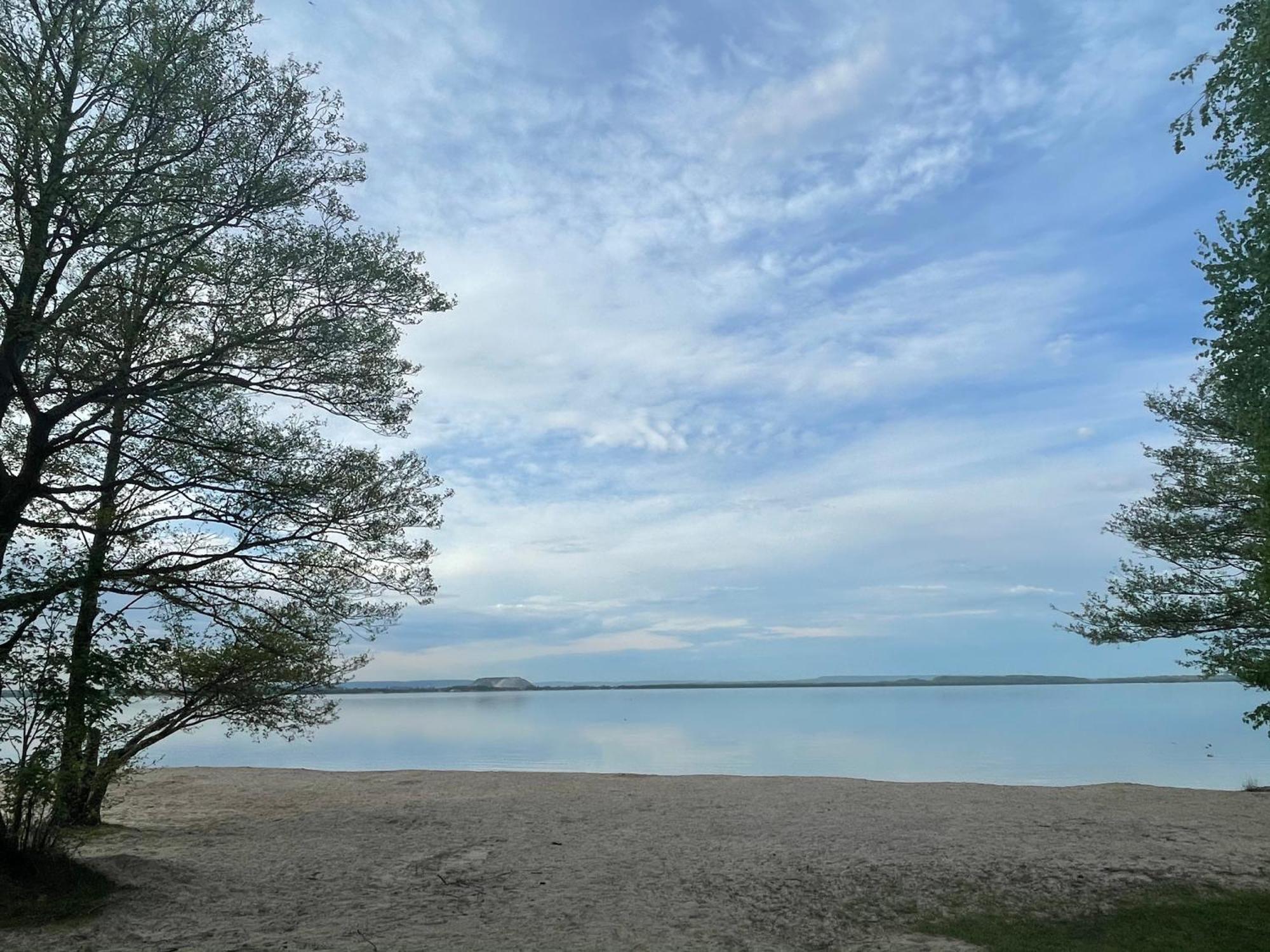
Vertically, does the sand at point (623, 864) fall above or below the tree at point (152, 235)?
below

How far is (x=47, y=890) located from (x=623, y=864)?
5.44 metres

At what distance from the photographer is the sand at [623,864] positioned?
23.3 ft

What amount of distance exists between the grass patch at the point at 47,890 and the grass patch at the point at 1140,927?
725 cm

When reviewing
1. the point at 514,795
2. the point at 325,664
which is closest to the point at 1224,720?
the point at 514,795

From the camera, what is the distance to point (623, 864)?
9523 mm

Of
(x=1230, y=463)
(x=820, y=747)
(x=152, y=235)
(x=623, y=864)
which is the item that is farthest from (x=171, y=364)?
(x=820, y=747)

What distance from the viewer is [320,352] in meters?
9.60

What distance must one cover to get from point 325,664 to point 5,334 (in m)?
5.74

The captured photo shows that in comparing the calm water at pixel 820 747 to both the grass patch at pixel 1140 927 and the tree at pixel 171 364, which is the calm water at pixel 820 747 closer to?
the tree at pixel 171 364

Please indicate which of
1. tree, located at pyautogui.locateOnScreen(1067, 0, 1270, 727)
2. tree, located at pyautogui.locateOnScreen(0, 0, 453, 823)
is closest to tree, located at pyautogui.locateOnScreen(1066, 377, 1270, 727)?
tree, located at pyautogui.locateOnScreen(1067, 0, 1270, 727)

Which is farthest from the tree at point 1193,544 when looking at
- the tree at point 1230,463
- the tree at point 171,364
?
the tree at point 171,364

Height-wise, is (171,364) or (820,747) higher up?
(171,364)

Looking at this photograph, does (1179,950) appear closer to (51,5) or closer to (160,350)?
(160,350)

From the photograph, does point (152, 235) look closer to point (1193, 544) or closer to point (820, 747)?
point (1193, 544)
